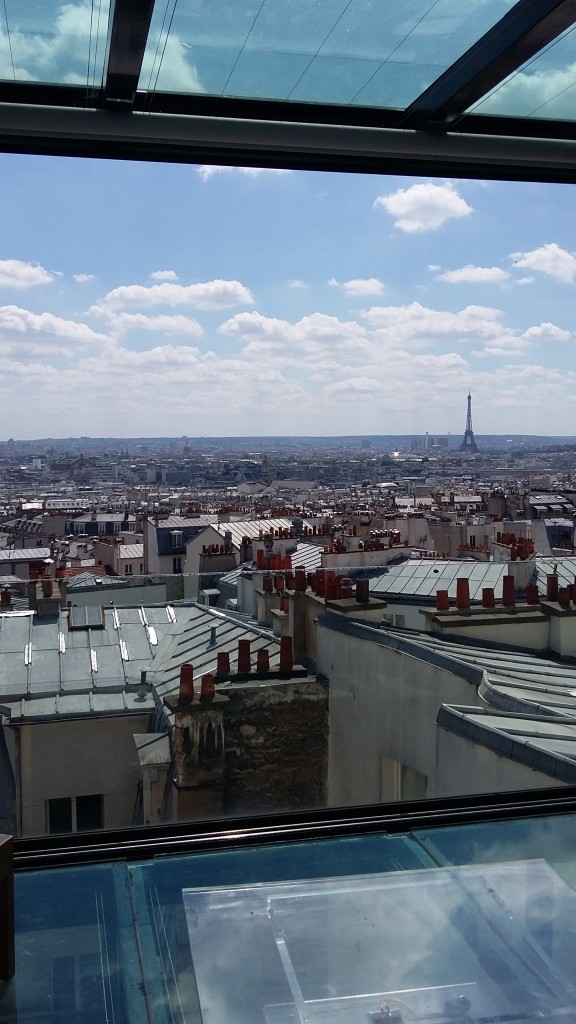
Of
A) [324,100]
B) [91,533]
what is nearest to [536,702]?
[324,100]

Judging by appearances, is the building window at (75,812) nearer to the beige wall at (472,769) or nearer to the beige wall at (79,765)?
the beige wall at (79,765)

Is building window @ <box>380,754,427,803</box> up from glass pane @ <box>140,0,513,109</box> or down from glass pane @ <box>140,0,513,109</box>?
down

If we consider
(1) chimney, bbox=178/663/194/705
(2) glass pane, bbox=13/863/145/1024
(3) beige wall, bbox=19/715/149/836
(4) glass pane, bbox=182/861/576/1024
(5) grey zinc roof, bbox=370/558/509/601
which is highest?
(2) glass pane, bbox=13/863/145/1024

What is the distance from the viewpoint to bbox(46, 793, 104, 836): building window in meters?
1.92

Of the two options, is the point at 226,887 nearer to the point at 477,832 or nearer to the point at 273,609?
the point at 477,832

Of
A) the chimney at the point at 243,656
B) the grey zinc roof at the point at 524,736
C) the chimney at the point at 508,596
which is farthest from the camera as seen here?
the chimney at the point at 508,596

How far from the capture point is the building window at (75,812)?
192 cm

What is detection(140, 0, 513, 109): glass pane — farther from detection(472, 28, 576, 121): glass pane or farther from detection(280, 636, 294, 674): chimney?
detection(280, 636, 294, 674): chimney

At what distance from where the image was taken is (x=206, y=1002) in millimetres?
647

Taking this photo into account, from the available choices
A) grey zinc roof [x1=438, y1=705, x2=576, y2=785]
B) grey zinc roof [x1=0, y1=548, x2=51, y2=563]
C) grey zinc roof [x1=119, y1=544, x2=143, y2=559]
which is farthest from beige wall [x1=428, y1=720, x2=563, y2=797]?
grey zinc roof [x1=119, y1=544, x2=143, y2=559]

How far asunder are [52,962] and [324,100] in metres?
0.89

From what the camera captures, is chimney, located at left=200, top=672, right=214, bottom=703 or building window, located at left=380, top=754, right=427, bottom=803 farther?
Result: chimney, located at left=200, top=672, right=214, bottom=703

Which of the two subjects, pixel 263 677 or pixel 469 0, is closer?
pixel 469 0

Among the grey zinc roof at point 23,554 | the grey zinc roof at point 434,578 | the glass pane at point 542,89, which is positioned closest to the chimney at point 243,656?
the grey zinc roof at point 434,578
